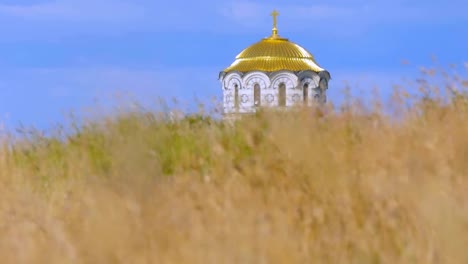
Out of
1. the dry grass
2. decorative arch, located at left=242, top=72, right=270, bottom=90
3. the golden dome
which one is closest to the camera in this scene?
the dry grass

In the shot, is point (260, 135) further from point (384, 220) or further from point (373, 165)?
point (384, 220)

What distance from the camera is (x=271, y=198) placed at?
454 centimetres

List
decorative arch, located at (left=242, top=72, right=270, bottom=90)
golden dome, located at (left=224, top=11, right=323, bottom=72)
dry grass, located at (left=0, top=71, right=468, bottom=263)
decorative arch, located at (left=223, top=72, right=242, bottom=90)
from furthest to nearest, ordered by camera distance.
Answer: decorative arch, located at (left=223, top=72, right=242, bottom=90)
golden dome, located at (left=224, top=11, right=323, bottom=72)
decorative arch, located at (left=242, top=72, right=270, bottom=90)
dry grass, located at (left=0, top=71, right=468, bottom=263)

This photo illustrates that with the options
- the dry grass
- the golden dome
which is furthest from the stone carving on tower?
the dry grass

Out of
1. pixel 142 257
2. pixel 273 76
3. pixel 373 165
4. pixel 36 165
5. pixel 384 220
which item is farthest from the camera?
pixel 273 76

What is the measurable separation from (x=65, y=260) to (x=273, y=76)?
51111 millimetres

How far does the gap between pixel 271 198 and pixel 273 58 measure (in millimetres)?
51419

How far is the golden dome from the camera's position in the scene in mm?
55156

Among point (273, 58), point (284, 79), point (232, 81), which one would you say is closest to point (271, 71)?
point (284, 79)

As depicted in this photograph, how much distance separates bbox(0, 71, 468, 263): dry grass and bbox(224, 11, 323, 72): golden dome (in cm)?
4860

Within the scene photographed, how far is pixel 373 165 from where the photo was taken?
4781 millimetres

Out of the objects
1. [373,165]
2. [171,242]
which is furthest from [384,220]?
[171,242]

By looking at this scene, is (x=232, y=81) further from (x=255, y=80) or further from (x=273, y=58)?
(x=273, y=58)

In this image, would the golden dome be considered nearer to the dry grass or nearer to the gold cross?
the gold cross
